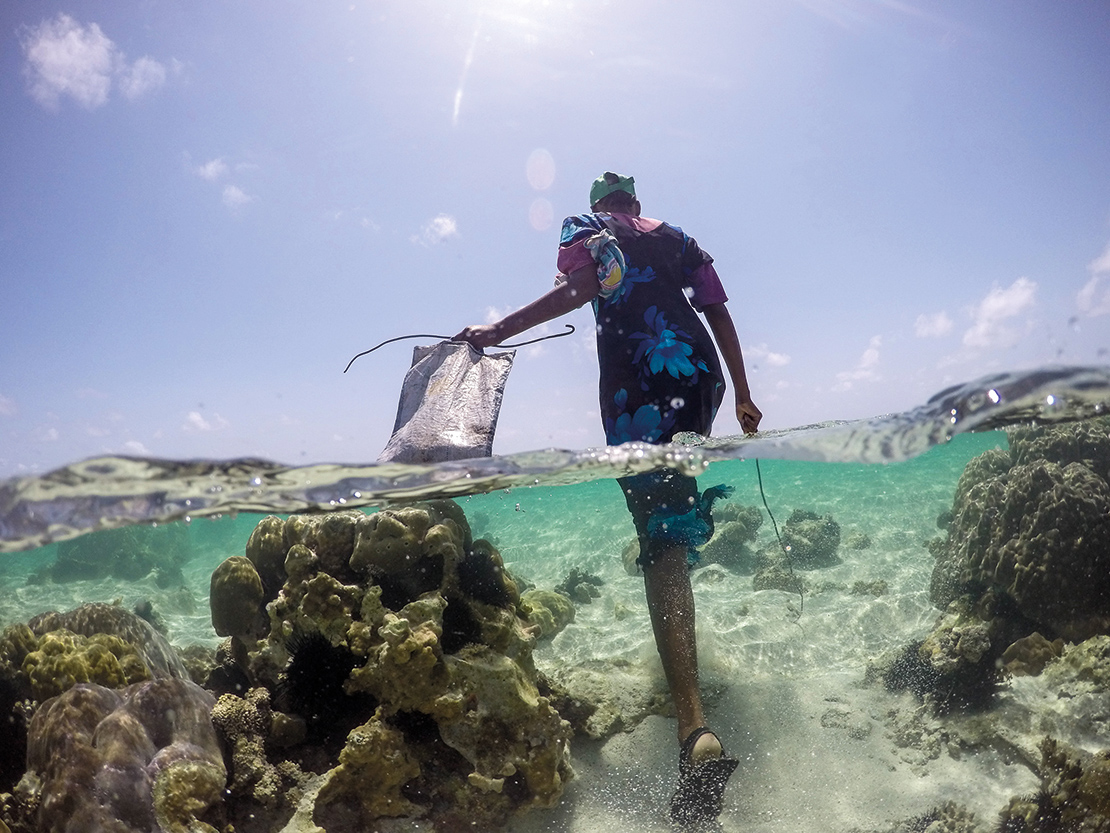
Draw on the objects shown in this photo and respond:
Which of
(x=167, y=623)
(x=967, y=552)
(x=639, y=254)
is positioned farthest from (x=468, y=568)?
(x=167, y=623)

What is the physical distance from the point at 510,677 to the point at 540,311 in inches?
121

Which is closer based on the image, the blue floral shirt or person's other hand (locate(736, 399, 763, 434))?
the blue floral shirt

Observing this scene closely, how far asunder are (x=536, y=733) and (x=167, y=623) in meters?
12.1

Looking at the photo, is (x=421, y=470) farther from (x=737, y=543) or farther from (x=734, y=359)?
(x=737, y=543)

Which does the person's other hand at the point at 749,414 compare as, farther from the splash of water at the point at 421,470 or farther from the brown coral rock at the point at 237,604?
the brown coral rock at the point at 237,604

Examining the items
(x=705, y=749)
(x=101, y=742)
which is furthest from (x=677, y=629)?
(x=101, y=742)

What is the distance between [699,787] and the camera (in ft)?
12.8

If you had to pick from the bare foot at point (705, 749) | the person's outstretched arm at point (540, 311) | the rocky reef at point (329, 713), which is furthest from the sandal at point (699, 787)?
the person's outstretched arm at point (540, 311)

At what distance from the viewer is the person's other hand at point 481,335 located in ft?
13.3

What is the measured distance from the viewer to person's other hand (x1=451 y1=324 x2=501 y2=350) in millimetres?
4055

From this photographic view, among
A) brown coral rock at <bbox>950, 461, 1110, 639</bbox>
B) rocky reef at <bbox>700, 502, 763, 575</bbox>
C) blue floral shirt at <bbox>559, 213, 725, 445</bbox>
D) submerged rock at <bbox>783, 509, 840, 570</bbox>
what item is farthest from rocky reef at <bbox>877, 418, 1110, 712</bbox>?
rocky reef at <bbox>700, 502, 763, 575</bbox>

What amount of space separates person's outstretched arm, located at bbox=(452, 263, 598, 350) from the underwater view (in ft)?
4.31

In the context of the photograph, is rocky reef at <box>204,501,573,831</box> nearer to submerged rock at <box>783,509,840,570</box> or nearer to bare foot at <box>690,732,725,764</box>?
bare foot at <box>690,732,725,764</box>

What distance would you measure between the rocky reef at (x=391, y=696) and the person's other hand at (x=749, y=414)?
284cm
